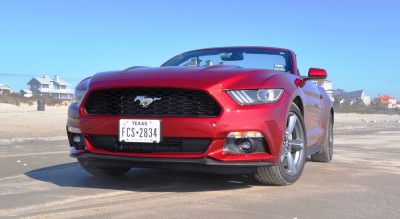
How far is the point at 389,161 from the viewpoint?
22.5 feet

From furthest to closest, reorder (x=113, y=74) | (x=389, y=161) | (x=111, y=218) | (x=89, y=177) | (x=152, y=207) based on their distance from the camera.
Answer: (x=389, y=161) → (x=89, y=177) → (x=113, y=74) → (x=152, y=207) → (x=111, y=218)

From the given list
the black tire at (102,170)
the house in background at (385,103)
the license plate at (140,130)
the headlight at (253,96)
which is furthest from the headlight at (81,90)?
the house in background at (385,103)

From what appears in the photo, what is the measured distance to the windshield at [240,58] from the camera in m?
5.51

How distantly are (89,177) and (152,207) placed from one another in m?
1.64

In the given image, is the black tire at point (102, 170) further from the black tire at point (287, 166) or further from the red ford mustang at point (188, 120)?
the black tire at point (287, 166)

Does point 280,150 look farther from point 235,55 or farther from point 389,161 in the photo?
point 389,161

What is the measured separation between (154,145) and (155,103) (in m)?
0.34

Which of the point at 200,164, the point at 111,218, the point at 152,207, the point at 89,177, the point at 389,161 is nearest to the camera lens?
the point at 111,218

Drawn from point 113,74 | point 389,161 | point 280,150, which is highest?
point 113,74

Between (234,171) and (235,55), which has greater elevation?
(235,55)

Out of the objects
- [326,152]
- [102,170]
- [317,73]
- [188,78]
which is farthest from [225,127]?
[326,152]

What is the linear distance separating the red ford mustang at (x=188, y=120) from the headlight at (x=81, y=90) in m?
0.01

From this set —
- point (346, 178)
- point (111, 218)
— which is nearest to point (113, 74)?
point (111, 218)

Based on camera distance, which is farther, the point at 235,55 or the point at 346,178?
the point at 235,55
